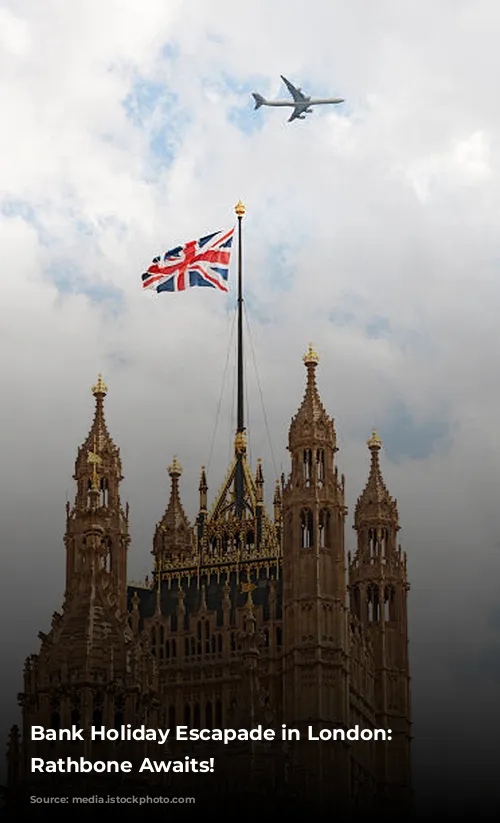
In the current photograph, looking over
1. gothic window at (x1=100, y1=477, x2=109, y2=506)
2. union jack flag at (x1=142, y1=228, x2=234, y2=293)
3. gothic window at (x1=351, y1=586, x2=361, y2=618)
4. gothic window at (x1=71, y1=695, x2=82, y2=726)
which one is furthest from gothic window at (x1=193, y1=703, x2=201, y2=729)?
gothic window at (x1=71, y1=695, x2=82, y2=726)

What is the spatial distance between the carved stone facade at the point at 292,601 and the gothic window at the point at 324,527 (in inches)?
3.5

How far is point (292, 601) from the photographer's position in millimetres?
107938

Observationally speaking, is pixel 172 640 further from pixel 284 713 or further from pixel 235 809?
pixel 235 809

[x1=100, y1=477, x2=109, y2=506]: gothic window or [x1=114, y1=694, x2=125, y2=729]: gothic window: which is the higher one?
[x1=100, y1=477, x2=109, y2=506]: gothic window

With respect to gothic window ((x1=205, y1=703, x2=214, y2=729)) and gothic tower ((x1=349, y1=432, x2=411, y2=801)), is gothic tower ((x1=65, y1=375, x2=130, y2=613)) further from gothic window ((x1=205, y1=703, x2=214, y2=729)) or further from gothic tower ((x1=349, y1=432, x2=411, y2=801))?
gothic tower ((x1=349, y1=432, x2=411, y2=801))

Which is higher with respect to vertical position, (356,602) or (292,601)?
(356,602)

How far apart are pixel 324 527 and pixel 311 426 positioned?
6.82 metres

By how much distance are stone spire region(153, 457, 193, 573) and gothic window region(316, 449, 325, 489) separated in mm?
13518

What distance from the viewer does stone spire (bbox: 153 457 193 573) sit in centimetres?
12150

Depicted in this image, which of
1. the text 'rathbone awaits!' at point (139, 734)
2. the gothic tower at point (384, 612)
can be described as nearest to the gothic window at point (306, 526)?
the gothic tower at point (384, 612)

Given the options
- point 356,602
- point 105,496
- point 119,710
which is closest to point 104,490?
point 105,496

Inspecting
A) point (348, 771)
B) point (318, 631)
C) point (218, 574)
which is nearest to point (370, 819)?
point (348, 771)

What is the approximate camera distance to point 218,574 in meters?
116

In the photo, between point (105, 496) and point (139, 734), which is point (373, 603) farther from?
point (139, 734)
